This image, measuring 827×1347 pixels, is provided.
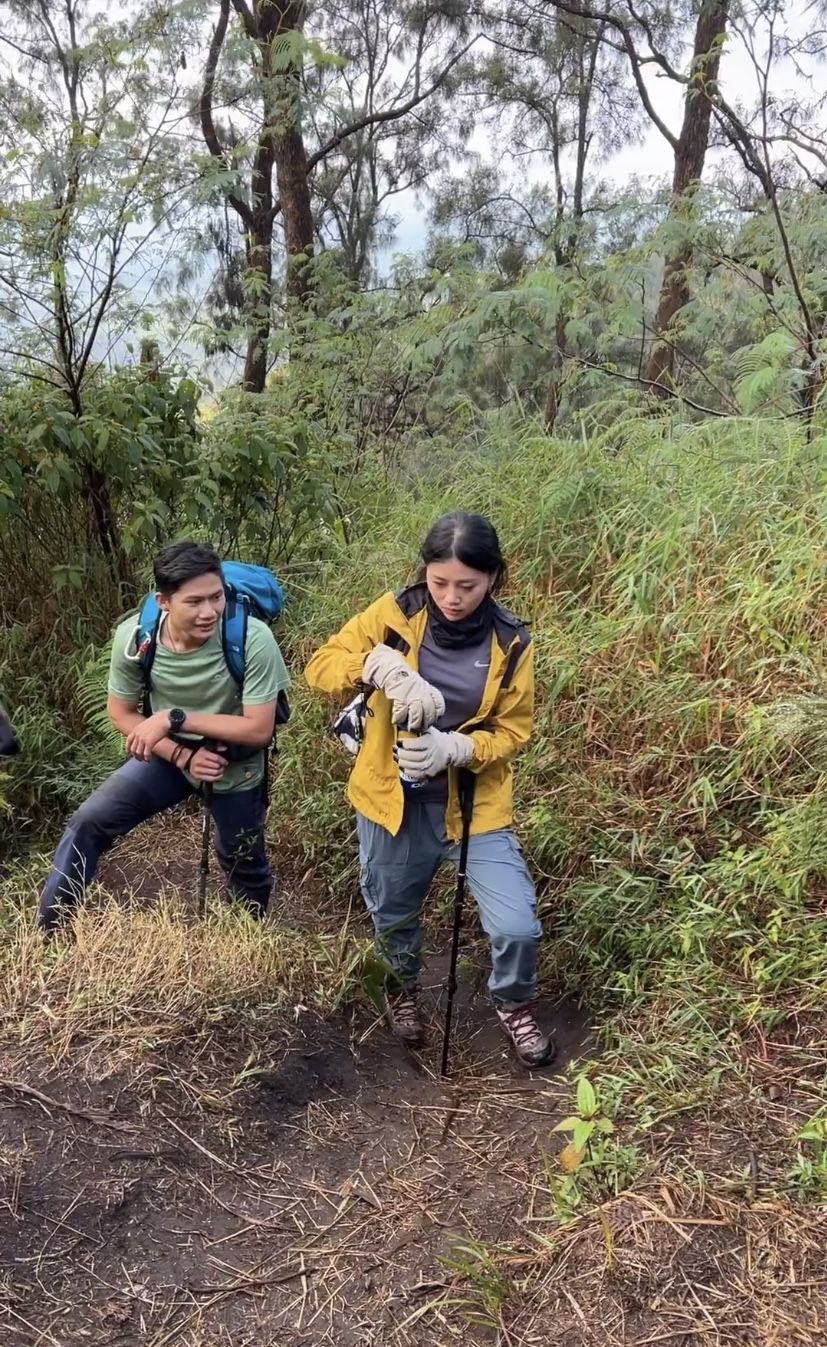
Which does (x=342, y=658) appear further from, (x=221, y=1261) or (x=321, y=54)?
(x=321, y=54)

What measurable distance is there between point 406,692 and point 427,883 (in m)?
0.76

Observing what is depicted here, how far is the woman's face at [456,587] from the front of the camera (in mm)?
2439

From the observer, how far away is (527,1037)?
270cm

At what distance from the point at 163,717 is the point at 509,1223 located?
5.61 feet

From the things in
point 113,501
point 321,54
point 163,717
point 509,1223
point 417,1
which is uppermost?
point 417,1

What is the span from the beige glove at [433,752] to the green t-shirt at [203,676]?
669 mm

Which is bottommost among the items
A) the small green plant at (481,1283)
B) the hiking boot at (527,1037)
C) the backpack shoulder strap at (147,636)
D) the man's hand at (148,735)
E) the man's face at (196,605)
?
the hiking boot at (527,1037)

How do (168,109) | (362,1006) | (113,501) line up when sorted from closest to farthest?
1. (362,1006)
2. (168,109)
3. (113,501)

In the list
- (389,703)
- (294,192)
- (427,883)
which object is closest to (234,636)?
(389,703)

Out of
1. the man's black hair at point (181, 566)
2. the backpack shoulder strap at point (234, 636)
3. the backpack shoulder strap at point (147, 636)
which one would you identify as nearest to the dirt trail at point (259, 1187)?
the backpack shoulder strap at point (234, 636)

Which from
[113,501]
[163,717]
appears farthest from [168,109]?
[163,717]

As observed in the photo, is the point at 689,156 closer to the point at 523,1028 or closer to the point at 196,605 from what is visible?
the point at 196,605

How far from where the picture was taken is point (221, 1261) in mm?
Result: 1982

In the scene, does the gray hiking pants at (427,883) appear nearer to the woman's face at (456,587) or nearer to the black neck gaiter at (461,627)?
the black neck gaiter at (461,627)
